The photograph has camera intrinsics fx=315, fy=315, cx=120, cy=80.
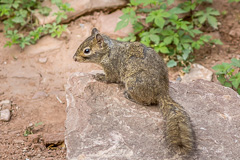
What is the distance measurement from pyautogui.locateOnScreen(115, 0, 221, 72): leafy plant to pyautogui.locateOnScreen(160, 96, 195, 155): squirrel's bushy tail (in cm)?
290

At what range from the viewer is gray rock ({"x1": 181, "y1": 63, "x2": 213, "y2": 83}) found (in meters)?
7.25

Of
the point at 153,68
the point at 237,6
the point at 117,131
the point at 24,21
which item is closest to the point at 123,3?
the point at 24,21

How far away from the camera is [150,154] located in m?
4.03

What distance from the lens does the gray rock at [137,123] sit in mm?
4078

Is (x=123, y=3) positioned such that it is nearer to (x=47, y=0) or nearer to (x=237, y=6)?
(x=47, y=0)

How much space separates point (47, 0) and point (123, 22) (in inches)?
107

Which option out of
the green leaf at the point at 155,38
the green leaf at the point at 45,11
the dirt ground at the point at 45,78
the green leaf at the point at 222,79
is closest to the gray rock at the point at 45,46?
the dirt ground at the point at 45,78

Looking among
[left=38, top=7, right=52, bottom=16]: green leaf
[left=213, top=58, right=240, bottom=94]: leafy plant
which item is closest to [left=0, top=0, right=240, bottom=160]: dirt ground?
[left=38, top=7, right=52, bottom=16]: green leaf

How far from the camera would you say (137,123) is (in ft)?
14.9

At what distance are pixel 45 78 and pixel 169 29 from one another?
3160 mm

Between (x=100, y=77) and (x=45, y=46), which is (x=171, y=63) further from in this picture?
(x=45, y=46)

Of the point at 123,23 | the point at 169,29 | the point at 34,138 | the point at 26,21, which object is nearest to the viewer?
the point at 34,138

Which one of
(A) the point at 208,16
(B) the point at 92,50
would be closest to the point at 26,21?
(B) the point at 92,50

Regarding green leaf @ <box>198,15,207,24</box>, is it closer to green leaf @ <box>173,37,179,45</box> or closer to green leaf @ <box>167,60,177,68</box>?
green leaf @ <box>173,37,179,45</box>
